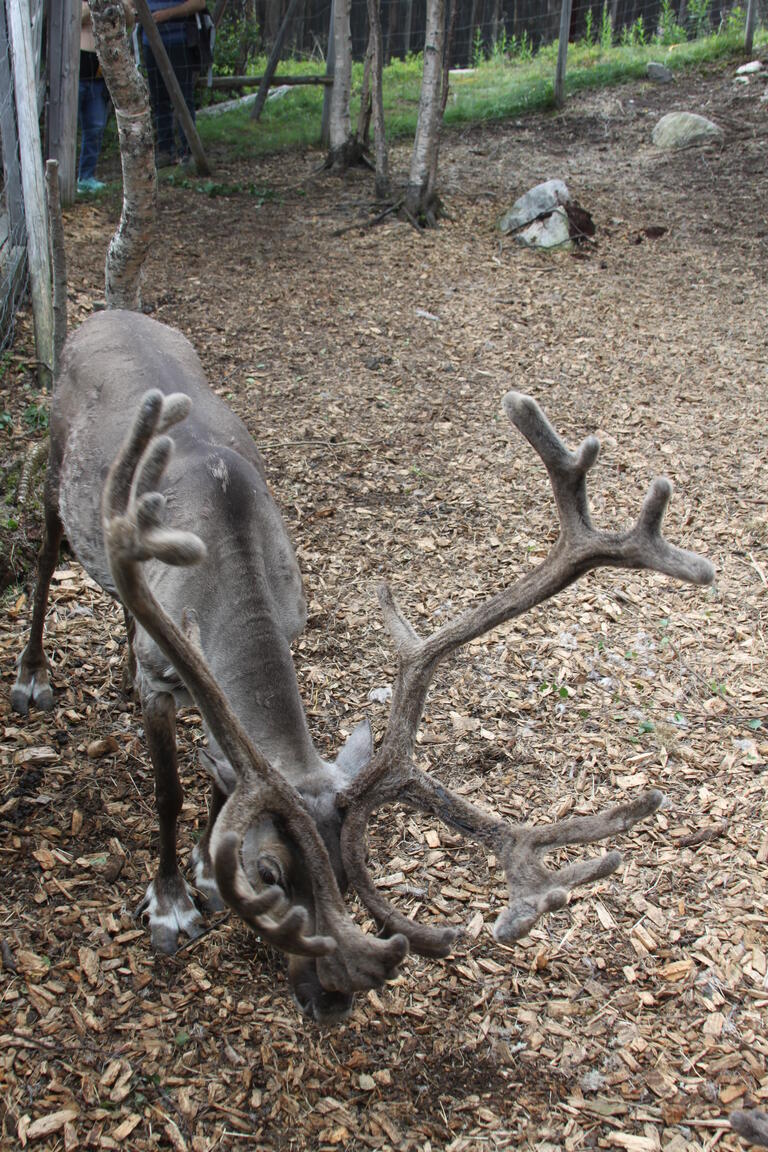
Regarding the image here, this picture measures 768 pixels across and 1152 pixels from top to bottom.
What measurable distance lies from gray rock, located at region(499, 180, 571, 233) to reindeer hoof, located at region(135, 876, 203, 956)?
8.49 m

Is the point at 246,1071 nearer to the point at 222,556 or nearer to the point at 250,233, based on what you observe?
the point at 222,556

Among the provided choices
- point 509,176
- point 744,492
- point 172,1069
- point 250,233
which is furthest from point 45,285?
point 509,176

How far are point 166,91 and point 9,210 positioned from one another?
5558mm

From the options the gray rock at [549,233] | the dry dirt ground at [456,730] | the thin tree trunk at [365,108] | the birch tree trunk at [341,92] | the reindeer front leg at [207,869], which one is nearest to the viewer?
the dry dirt ground at [456,730]

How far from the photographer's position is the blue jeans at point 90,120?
1064 centimetres

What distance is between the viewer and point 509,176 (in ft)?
40.2

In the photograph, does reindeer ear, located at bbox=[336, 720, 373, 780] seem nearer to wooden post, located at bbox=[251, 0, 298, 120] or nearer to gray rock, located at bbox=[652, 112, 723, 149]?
gray rock, located at bbox=[652, 112, 723, 149]

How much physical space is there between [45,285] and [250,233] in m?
3.68

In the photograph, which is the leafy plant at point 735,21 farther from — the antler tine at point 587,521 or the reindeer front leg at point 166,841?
the reindeer front leg at point 166,841

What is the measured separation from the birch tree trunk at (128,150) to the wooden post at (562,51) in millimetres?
10096

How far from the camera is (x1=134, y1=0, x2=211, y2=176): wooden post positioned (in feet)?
34.8

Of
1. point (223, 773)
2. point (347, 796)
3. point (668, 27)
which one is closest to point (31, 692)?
point (223, 773)

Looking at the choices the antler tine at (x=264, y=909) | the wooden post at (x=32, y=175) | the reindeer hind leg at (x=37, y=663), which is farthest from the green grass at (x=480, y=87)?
the antler tine at (x=264, y=909)

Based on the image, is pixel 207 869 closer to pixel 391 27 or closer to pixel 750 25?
pixel 750 25
